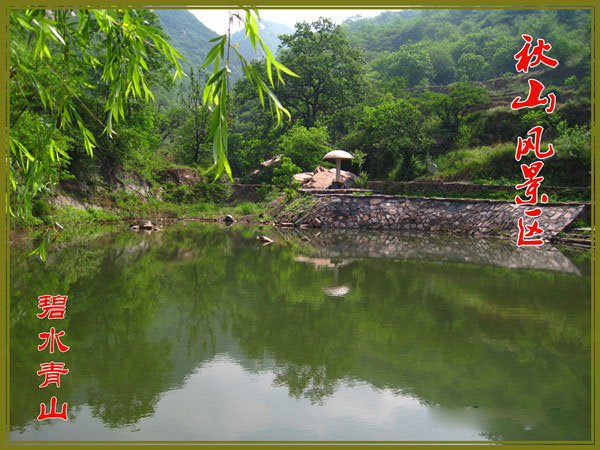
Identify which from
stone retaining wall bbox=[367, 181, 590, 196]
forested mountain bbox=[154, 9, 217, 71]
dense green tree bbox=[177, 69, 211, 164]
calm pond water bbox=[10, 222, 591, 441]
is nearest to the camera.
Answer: calm pond water bbox=[10, 222, 591, 441]

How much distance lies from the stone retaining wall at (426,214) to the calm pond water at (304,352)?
684cm

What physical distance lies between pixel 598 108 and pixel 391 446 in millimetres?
3869

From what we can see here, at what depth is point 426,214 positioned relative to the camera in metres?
19.6

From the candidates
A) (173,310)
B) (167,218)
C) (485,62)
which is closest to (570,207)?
(173,310)

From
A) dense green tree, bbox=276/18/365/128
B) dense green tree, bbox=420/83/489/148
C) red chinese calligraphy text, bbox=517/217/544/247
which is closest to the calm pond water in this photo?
red chinese calligraphy text, bbox=517/217/544/247

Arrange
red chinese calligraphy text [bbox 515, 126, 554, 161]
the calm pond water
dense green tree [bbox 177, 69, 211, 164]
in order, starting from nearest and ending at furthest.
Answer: the calm pond water
red chinese calligraphy text [bbox 515, 126, 554, 161]
dense green tree [bbox 177, 69, 211, 164]

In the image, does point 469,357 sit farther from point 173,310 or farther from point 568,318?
point 173,310

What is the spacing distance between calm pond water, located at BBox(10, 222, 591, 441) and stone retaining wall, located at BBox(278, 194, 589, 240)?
6.84 meters

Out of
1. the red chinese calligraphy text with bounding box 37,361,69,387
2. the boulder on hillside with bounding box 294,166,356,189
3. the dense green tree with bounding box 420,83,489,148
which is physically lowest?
the red chinese calligraphy text with bounding box 37,361,69,387

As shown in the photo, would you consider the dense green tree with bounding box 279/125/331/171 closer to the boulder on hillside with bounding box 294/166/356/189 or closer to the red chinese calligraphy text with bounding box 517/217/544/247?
the boulder on hillside with bounding box 294/166/356/189

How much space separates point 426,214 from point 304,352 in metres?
15.8

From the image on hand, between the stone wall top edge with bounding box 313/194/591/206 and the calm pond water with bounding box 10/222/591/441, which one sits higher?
the stone wall top edge with bounding box 313/194/591/206

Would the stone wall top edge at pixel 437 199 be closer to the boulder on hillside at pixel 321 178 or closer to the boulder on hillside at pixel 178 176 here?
the boulder on hillside at pixel 321 178

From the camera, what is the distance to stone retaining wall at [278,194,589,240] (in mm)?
16094
